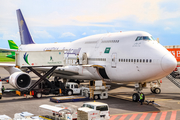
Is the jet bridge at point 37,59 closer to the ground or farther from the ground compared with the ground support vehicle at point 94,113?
farther from the ground

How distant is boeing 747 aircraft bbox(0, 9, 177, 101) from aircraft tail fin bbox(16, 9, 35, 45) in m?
16.0

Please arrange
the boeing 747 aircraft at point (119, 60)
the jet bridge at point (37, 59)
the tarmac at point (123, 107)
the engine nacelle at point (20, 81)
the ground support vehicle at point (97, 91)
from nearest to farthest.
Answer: the tarmac at point (123, 107), the boeing 747 aircraft at point (119, 60), the ground support vehicle at point (97, 91), the jet bridge at point (37, 59), the engine nacelle at point (20, 81)

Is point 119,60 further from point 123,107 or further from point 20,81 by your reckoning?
point 20,81

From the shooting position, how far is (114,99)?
24.4 m

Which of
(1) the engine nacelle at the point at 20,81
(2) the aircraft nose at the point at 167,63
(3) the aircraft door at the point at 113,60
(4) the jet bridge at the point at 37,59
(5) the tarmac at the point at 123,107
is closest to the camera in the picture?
(5) the tarmac at the point at 123,107

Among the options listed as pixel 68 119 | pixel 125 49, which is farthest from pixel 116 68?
pixel 68 119

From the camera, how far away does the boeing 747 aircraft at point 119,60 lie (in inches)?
813

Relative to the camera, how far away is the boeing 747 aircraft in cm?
2066

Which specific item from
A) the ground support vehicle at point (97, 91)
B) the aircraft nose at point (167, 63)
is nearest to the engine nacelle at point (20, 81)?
the ground support vehicle at point (97, 91)

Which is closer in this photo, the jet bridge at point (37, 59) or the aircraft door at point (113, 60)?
the aircraft door at point (113, 60)

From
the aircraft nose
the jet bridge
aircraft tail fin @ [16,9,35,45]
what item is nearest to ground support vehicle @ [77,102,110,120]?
the aircraft nose

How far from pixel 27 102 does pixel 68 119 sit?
387 inches

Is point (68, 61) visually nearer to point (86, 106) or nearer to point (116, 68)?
point (116, 68)

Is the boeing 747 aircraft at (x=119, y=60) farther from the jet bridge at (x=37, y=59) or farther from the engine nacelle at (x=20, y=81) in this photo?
the jet bridge at (x=37, y=59)
